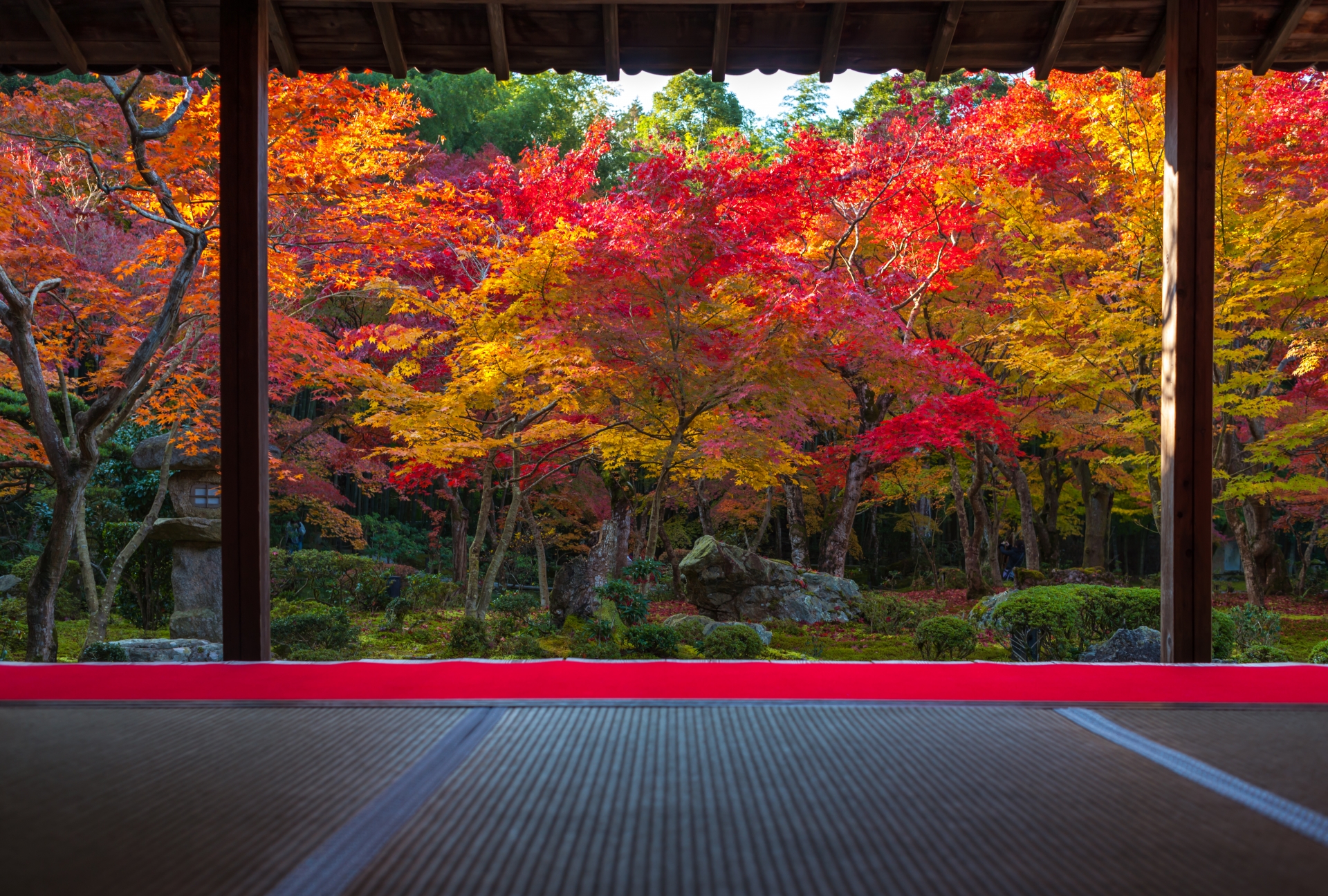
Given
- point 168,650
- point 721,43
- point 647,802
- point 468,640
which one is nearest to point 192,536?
point 168,650

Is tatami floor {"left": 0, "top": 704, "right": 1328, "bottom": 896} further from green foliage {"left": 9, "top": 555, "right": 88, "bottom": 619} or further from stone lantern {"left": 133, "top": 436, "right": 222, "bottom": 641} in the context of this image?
green foliage {"left": 9, "top": 555, "right": 88, "bottom": 619}

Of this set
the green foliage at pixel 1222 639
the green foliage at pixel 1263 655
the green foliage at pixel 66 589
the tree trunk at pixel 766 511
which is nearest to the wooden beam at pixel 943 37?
the green foliage at pixel 1222 639

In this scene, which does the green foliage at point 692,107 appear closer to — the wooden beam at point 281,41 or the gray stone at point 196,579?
the gray stone at point 196,579

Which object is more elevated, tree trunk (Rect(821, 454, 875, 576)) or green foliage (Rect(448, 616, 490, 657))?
tree trunk (Rect(821, 454, 875, 576))

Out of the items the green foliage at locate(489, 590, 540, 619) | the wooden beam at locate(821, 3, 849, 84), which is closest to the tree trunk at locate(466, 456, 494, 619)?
the green foliage at locate(489, 590, 540, 619)

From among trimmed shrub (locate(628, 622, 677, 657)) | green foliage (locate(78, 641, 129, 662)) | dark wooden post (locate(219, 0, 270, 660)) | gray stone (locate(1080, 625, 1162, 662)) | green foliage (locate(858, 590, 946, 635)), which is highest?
dark wooden post (locate(219, 0, 270, 660))

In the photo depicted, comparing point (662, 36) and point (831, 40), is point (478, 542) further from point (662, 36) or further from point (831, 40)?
point (831, 40)

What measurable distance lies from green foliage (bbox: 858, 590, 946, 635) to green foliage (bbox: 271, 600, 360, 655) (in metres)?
4.51

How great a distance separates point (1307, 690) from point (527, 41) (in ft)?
9.59

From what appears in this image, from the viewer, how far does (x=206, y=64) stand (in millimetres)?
2701

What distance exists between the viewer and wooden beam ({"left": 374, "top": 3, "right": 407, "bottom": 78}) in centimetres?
249

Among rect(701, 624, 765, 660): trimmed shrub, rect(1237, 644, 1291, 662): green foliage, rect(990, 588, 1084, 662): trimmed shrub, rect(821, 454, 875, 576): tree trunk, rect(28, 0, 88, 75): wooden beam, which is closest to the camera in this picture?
rect(28, 0, 88, 75): wooden beam

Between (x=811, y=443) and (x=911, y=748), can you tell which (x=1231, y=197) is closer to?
(x=911, y=748)

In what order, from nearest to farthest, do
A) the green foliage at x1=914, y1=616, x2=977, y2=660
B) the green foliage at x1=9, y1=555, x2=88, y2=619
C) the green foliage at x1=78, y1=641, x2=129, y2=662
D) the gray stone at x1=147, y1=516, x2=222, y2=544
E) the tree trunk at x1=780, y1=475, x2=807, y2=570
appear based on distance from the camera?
the green foliage at x1=78, y1=641, x2=129, y2=662 < the green foliage at x1=914, y1=616, x2=977, y2=660 < the gray stone at x1=147, y1=516, x2=222, y2=544 < the green foliage at x1=9, y1=555, x2=88, y2=619 < the tree trunk at x1=780, y1=475, x2=807, y2=570
